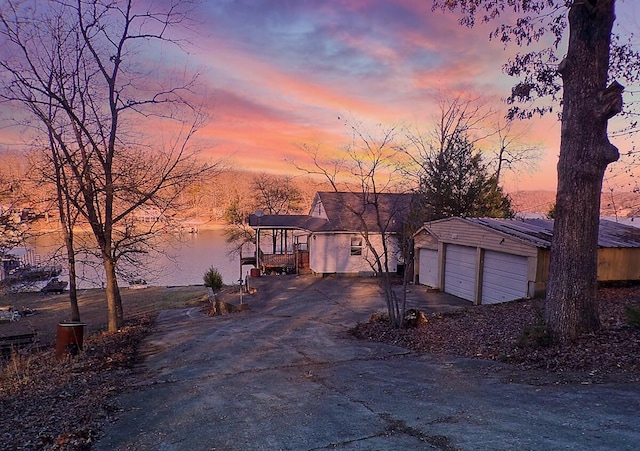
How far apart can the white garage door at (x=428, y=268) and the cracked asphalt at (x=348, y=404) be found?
10.7 meters

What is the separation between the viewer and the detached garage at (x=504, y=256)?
1270 centimetres

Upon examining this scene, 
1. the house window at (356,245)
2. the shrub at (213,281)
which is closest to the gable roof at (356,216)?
the house window at (356,245)

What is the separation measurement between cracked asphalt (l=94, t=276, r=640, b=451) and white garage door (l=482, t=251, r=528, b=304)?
7.10 meters

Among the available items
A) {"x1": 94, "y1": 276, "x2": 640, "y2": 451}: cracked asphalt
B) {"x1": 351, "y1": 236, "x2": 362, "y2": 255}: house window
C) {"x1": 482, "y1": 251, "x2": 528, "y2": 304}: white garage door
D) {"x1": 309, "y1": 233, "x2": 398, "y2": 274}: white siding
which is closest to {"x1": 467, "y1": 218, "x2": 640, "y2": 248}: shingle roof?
{"x1": 482, "y1": 251, "x2": 528, "y2": 304}: white garage door

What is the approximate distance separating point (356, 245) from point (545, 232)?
11.3 m

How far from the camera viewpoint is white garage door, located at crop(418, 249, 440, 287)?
1836 centimetres

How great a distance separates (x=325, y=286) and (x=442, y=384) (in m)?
14.6

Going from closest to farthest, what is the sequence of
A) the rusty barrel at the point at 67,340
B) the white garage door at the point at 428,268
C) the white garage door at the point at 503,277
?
the rusty barrel at the point at 67,340 → the white garage door at the point at 503,277 → the white garage door at the point at 428,268

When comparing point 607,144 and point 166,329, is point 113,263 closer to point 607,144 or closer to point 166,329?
point 166,329

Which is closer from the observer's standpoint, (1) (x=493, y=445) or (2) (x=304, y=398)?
(1) (x=493, y=445)

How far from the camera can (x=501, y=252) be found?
552 inches

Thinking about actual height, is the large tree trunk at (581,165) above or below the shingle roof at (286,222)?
above

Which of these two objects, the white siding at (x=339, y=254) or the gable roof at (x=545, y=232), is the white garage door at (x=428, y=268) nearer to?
the gable roof at (x=545, y=232)

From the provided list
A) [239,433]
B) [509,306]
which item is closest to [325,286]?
[509,306]
